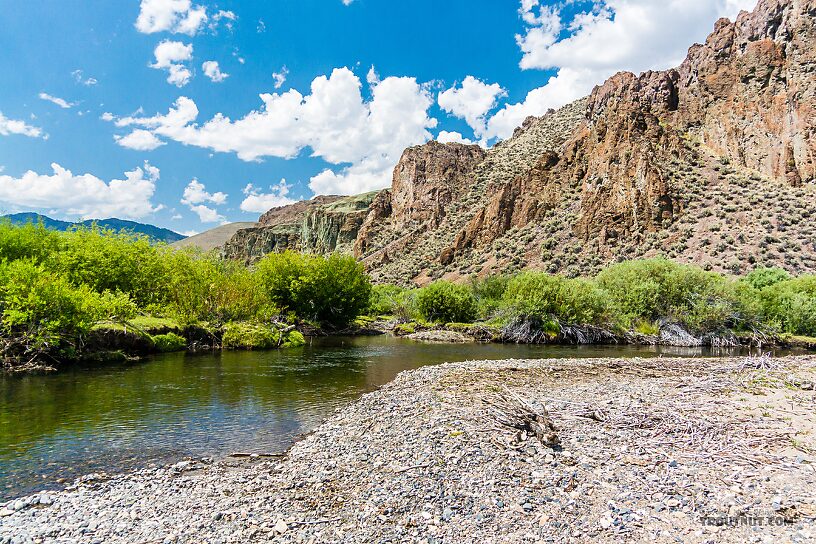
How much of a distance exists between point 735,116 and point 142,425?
9413 cm

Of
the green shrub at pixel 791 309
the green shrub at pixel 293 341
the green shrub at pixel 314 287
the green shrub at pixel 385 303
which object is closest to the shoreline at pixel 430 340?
the green shrub at pixel 293 341

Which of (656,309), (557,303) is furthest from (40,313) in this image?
(656,309)

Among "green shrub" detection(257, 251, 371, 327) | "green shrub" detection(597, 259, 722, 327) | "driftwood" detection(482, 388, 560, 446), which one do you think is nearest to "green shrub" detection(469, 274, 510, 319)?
"green shrub" detection(597, 259, 722, 327)

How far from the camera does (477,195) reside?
11312cm

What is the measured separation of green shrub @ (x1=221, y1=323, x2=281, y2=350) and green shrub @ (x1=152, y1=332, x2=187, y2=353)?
2.82m

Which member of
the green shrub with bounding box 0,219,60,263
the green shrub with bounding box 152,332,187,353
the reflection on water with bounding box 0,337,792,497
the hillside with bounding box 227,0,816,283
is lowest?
the reflection on water with bounding box 0,337,792,497

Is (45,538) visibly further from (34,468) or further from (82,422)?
(82,422)

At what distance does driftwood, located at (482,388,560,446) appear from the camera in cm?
1182

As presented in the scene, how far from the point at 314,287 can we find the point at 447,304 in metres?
14.6

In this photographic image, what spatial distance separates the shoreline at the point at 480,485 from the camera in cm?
775

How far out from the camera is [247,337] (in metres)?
37.7

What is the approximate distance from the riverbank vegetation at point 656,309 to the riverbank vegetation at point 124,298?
65.7ft

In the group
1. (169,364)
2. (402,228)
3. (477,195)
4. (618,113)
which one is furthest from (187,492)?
(402,228)

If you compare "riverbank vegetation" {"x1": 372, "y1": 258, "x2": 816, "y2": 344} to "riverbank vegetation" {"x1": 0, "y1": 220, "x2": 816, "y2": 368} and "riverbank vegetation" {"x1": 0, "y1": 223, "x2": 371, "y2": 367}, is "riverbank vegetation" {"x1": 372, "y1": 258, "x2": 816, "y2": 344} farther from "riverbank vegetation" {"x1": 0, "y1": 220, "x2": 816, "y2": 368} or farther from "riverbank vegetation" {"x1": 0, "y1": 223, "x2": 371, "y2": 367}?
"riverbank vegetation" {"x1": 0, "y1": 223, "x2": 371, "y2": 367}
